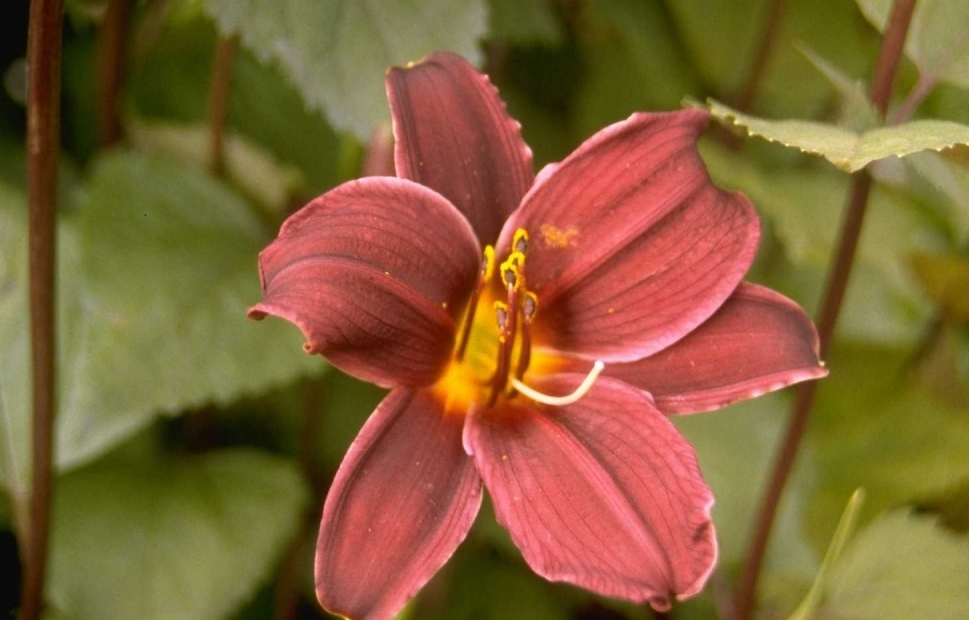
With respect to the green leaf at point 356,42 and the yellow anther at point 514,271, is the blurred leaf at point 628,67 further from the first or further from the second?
the yellow anther at point 514,271

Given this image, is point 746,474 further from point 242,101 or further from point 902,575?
point 242,101

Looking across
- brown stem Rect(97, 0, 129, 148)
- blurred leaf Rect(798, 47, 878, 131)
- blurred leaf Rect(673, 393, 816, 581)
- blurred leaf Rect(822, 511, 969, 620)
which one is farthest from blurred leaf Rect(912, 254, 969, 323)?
brown stem Rect(97, 0, 129, 148)

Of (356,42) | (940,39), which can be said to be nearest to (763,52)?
(940,39)

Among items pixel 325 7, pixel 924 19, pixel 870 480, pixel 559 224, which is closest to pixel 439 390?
pixel 559 224

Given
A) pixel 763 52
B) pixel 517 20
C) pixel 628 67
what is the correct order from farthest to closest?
pixel 628 67, pixel 763 52, pixel 517 20

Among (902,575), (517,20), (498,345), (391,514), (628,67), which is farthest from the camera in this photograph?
(628,67)

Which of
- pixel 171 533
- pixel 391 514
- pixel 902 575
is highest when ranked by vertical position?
pixel 391 514

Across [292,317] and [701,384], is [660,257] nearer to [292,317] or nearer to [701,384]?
[701,384]
